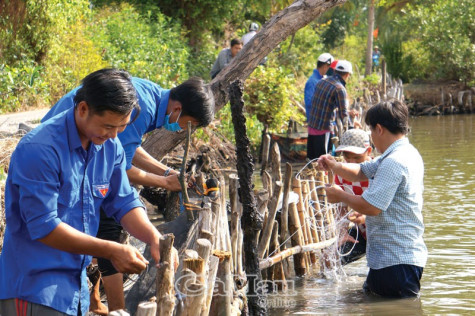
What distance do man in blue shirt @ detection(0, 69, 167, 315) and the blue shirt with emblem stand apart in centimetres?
262

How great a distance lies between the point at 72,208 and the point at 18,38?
9877 millimetres

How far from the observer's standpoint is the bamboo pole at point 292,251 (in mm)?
5594

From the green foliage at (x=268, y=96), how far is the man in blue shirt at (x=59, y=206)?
1071 centimetres

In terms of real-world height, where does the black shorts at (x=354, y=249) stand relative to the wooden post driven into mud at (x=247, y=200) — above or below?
below

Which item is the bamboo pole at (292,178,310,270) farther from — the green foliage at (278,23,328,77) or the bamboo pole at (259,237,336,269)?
the green foliage at (278,23,328,77)

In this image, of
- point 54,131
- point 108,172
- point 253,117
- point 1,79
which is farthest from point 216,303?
point 253,117

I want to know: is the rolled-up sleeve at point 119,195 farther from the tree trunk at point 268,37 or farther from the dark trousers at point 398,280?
the tree trunk at point 268,37

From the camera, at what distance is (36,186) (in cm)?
271

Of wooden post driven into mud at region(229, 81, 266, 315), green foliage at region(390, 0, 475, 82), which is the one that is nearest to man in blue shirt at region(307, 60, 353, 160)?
wooden post driven into mud at region(229, 81, 266, 315)

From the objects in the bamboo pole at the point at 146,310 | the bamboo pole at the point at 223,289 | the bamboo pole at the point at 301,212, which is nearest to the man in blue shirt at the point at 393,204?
the bamboo pole at the point at 301,212

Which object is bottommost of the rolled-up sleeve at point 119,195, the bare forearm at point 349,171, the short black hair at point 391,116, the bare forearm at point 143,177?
the bare forearm at point 349,171

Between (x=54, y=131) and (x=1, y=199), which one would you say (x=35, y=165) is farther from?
(x=1, y=199)

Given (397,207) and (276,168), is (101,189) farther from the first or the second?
(276,168)

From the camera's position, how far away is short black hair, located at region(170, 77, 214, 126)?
15.0 feet
